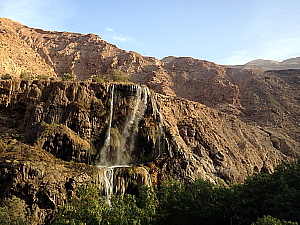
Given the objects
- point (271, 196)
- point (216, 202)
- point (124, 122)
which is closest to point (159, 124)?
point (124, 122)

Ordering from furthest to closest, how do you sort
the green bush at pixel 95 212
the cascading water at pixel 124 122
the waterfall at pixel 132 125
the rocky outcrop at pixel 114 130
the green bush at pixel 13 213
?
the waterfall at pixel 132 125 → the cascading water at pixel 124 122 → the rocky outcrop at pixel 114 130 → the green bush at pixel 13 213 → the green bush at pixel 95 212

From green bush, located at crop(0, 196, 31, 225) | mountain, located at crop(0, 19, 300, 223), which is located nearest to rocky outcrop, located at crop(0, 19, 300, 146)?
mountain, located at crop(0, 19, 300, 223)

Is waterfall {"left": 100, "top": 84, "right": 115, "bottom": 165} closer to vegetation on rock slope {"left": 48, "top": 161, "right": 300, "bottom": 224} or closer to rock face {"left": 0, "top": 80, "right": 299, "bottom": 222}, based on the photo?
rock face {"left": 0, "top": 80, "right": 299, "bottom": 222}

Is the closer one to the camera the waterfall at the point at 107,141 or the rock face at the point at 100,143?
the rock face at the point at 100,143

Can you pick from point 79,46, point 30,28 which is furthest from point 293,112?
point 30,28

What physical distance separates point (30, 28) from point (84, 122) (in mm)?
50855

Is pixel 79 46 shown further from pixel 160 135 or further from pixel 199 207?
pixel 199 207

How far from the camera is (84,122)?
3002 centimetres

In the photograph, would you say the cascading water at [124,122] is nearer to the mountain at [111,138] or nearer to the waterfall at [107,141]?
the waterfall at [107,141]

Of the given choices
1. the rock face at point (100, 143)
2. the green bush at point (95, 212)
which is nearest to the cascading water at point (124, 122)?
the rock face at point (100, 143)

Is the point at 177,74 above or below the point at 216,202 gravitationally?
above

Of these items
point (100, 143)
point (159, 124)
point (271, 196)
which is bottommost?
point (271, 196)

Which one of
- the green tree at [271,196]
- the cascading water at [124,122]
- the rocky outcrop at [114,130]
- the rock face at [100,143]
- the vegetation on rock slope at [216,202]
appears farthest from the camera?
the cascading water at [124,122]

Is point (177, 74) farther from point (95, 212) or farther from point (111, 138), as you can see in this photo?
point (95, 212)
